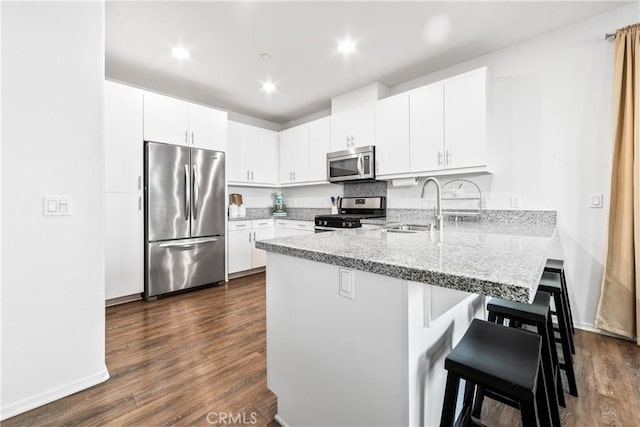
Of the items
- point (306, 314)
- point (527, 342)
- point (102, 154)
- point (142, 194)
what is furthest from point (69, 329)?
point (527, 342)

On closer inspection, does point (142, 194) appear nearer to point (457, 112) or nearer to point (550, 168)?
point (457, 112)

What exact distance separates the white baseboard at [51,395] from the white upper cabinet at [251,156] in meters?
2.79

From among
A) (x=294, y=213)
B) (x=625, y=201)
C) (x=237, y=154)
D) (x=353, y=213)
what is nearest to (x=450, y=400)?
(x=625, y=201)

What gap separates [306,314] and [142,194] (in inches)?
106

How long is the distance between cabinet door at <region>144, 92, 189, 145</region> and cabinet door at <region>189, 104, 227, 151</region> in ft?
0.26

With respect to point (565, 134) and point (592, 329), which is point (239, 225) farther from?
point (592, 329)

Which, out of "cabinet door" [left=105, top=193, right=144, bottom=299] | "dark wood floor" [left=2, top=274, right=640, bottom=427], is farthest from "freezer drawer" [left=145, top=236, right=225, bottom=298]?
"dark wood floor" [left=2, top=274, right=640, bottom=427]

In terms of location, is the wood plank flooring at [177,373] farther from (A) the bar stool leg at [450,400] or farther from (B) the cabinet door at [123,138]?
(B) the cabinet door at [123,138]

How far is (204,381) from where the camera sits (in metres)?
1.68

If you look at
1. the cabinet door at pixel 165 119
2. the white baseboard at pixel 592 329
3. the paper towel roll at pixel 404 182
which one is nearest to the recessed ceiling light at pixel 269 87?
the cabinet door at pixel 165 119

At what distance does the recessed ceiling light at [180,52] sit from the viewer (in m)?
2.74

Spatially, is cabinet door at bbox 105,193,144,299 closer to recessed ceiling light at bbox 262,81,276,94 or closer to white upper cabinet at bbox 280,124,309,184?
recessed ceiling light at bbox 262,81,276,94

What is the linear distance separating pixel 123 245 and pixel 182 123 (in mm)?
1536

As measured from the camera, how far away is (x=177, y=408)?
1465 millimetres
